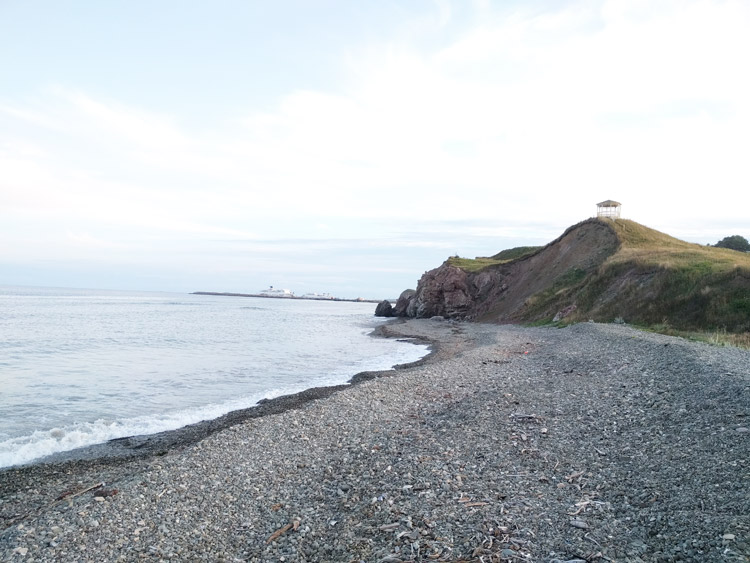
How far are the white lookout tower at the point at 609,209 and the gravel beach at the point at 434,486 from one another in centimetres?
4631

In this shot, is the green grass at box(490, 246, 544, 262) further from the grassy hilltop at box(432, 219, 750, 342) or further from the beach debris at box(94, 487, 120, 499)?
the beach debris at box(94, 487, 120, 499)

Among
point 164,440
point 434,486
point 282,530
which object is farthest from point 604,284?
point 282,530

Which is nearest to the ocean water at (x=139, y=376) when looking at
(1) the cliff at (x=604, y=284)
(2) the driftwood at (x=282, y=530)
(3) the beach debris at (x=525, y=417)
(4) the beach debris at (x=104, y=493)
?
(4) the beach debris at (x=104, y=493)

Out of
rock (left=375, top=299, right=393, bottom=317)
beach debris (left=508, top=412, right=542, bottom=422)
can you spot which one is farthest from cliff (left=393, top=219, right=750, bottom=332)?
beach debris (left=508, top=412, right=542, bottom=422)

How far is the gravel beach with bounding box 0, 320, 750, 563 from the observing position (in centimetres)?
588

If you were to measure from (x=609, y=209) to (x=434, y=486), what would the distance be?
57047 mm

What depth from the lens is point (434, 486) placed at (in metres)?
7.54

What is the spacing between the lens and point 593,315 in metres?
35.4

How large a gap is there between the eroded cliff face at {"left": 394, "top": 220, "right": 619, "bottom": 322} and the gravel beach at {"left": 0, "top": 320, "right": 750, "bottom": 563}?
1309 inches

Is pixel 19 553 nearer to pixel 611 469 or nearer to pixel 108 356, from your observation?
pixel 611 469

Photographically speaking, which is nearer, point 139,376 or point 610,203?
point 139,376

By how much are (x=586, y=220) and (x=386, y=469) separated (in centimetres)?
5385

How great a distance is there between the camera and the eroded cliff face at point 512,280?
161ft

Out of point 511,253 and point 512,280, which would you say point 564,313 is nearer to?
point 512,280
